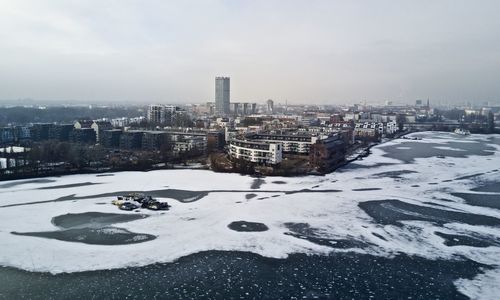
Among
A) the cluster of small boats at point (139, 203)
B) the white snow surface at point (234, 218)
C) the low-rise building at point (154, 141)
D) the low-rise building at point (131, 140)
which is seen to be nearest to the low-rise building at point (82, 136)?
the low-rise building at point (131, 140)

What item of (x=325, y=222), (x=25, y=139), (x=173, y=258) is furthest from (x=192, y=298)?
(x=25, y=139)

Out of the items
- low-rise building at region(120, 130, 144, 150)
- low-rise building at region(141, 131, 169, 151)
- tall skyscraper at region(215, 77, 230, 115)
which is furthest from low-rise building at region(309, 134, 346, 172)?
tall skyscraper at region(215, 77, 230, 115)

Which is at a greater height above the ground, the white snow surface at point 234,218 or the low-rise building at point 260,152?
the low-rise building at point 260,152

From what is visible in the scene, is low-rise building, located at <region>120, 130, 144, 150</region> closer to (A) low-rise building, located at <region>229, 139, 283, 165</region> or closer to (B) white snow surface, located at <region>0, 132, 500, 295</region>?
(A) low-rise building, located at <region>229, 139, 283, 165</region>

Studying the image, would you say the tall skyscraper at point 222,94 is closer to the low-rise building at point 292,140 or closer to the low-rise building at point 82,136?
the low-rise building at point 82,136

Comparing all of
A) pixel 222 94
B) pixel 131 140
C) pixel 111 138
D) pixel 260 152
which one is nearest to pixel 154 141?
pixel 131 140

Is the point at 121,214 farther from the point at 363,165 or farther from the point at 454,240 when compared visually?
the point at 363,165
